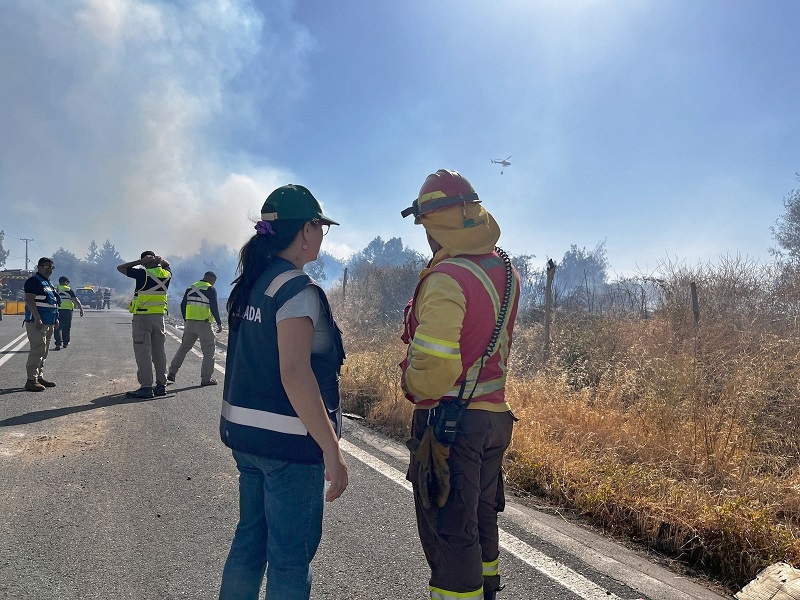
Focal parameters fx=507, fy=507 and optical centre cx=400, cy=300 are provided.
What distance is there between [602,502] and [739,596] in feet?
3.46

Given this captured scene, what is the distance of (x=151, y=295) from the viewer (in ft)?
23.4

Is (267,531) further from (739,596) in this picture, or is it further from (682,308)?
(682,308)

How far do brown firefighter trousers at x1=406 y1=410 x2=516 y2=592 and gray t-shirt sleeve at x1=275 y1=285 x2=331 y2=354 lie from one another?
58 centimetres

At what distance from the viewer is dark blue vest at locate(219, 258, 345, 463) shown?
1721mm

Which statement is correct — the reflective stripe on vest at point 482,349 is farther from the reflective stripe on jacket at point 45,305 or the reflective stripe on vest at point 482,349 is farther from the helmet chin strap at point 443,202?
the reflective stripe on jacket at point 45,305

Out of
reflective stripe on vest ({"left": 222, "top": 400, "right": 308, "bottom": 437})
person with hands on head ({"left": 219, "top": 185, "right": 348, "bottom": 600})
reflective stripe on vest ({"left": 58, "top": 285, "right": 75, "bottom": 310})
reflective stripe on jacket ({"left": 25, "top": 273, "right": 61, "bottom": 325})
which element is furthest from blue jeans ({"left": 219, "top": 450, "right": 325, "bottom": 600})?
reflective stripe on vest ({"left": 58, "top": 285, "right": 75, "bottom": 310})

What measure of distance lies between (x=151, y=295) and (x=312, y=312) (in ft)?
20.7

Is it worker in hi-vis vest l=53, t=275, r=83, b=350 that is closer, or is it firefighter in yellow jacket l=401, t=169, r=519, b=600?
firefighter in yellow jacket l=401, t=169, r=519, b=600

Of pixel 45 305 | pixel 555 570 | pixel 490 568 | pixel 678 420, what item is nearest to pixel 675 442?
pixel 678 420

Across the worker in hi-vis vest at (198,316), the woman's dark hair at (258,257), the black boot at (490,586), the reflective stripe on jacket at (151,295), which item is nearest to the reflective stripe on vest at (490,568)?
the black boot at (490,586)

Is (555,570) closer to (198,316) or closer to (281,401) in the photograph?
(281,401)

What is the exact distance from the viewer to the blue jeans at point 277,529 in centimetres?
172

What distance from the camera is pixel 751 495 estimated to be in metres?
3.57

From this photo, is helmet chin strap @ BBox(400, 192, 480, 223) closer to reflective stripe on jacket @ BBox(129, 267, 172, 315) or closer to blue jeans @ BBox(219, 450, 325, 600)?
blue jeans @ BBox(219, 450, 325, 600)
